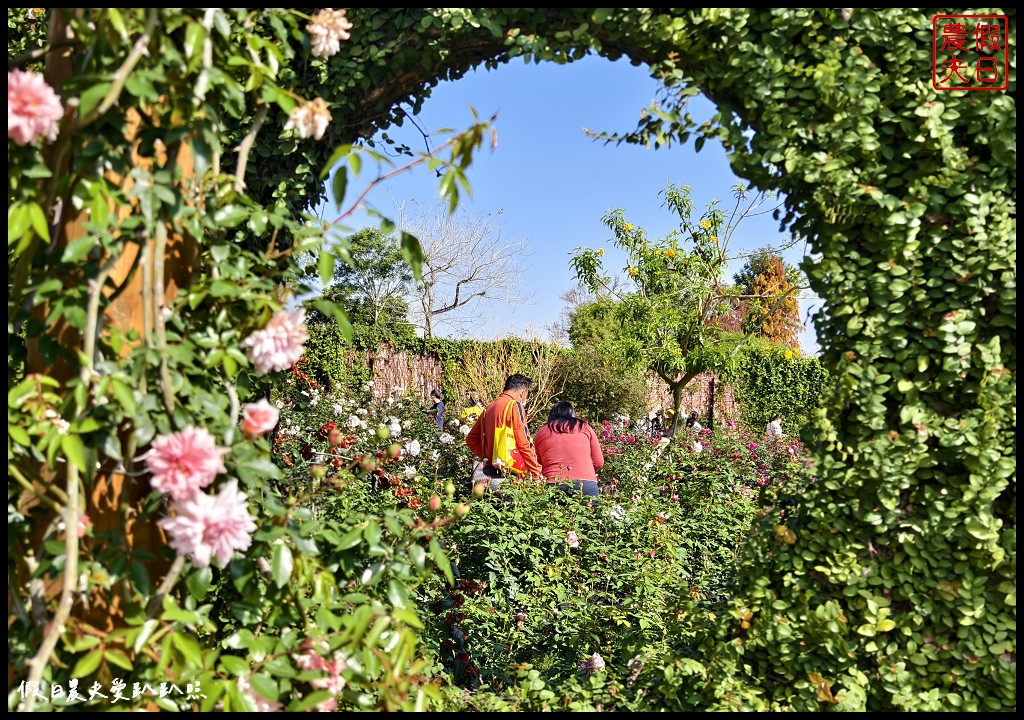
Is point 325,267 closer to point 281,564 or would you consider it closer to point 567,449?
point 281,564

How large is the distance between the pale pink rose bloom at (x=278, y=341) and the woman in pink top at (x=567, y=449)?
3.69 metres

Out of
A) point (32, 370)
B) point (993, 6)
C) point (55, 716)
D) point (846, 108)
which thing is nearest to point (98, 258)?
point (32, 370)

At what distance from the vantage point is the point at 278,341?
1.62 m

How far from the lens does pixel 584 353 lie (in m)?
12.1

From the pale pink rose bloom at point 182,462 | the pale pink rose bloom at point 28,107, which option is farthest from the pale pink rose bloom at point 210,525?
the pale pink rose bloom at point 28,107

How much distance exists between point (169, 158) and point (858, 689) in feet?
7.44

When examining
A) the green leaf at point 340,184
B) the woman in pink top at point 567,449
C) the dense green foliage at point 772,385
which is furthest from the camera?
the dense green foliage at point 772,385

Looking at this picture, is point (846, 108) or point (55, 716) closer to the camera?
point (55, 716)

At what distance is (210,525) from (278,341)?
43 cm

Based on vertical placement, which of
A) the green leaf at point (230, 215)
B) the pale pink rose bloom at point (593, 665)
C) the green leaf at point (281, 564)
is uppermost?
the green leaf at point (230, 215)

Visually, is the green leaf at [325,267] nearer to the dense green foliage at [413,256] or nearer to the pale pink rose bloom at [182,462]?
the dense green foliage at [413,256]

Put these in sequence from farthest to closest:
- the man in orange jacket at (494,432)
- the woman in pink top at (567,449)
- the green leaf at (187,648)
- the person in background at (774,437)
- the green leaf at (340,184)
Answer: the person in background at (774,437) < the woman in pink top at (567,449) < the man in orange jacket at (494,432) < the green leaf at (340,184) < the green leaf at (187,648)

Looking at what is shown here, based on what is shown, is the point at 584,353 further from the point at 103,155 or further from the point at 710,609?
the point at 103,155

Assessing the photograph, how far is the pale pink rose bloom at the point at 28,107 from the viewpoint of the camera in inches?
53.3
